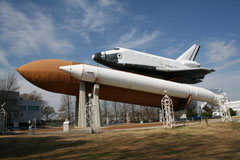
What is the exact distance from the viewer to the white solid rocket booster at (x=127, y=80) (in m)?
17.6

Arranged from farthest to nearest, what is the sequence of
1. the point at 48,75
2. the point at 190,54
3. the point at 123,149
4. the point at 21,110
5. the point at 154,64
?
the point at 21,110 < the point at 190,54 < the point at 154,64 < the point at 48,75 < the point at 123,149

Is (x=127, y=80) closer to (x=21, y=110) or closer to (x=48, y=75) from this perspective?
(x=48, y=75)

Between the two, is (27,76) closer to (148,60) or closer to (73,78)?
(73,78)

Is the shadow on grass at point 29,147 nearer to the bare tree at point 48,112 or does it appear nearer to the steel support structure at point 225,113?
the steel support structure at point 225,113

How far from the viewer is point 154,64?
23844 millimetres

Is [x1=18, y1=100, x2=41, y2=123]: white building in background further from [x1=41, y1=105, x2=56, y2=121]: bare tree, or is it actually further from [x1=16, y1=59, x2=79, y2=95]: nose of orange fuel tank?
[x1=16, y1=59, x2=79, y2=95]: nose of orange fuel tank

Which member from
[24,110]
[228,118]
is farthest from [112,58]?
[24,110]

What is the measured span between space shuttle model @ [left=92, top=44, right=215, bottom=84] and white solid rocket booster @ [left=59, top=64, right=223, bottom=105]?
2215mm

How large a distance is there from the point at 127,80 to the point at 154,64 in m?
5.96

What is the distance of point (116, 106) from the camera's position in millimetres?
60625

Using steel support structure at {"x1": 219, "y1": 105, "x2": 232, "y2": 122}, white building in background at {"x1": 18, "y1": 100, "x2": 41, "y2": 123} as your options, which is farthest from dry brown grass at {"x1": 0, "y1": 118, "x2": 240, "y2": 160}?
white building in background at {"x1": 18, "y1": 100, "x2": 41, "y2": 123}

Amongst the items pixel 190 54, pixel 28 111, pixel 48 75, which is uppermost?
pixel 190 54

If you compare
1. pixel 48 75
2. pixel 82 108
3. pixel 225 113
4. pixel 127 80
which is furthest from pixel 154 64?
pixel 48 75

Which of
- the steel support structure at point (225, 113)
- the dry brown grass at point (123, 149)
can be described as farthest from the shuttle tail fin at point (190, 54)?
the dry brown grass at point (123, 149)
